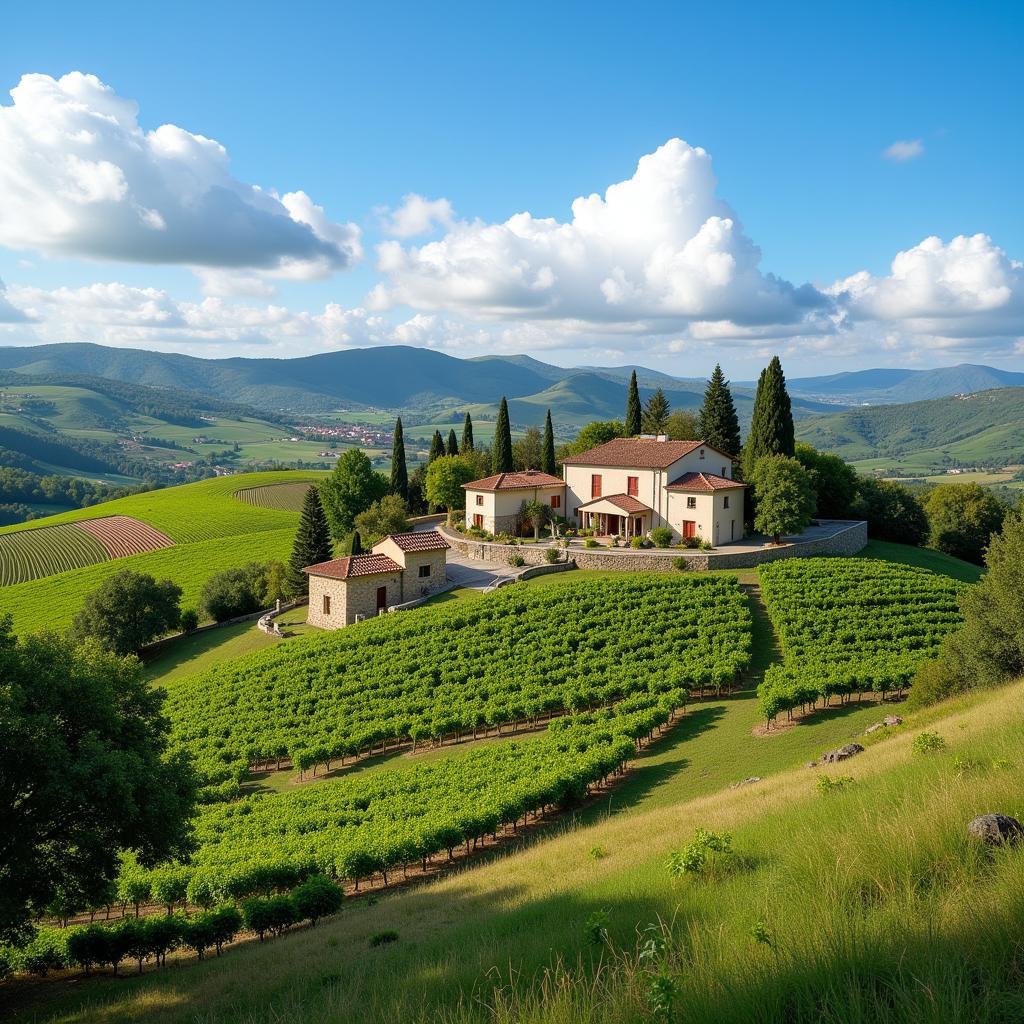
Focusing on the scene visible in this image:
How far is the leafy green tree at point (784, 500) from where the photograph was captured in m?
45.5

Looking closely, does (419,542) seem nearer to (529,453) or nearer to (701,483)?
(701,483)

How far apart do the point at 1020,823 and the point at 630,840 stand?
868 cm

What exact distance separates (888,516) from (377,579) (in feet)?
133

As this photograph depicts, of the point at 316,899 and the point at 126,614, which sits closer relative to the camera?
the point at 316,899

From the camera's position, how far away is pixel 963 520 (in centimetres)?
6225

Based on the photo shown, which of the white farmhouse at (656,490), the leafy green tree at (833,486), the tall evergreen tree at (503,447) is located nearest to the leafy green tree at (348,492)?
the tall evergreen tree at (503,447)

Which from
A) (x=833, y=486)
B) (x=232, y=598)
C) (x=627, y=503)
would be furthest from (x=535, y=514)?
(x=232, y=598)

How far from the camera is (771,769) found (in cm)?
2205

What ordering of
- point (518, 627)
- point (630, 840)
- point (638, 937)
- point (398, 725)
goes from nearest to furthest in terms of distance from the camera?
point (638, 937) < point (630, 840) < point (398, 725) < point (518, 627)

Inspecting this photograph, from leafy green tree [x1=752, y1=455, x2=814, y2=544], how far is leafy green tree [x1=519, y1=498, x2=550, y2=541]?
1518 centimetres

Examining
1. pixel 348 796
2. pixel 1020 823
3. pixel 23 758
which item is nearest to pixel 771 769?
pixel 348 796

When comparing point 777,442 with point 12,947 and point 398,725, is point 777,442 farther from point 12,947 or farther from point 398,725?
point 12,947

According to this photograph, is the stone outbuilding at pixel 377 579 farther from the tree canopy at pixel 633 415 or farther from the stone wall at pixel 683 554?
the tree canopy at pixel 633 415

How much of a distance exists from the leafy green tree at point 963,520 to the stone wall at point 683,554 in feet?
48.4
